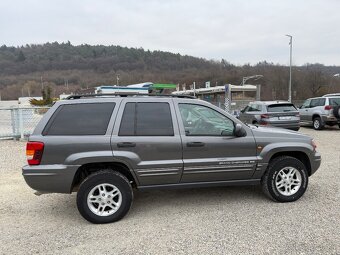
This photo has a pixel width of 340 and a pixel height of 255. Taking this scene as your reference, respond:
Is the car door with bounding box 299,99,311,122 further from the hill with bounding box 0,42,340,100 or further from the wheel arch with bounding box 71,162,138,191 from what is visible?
the hill with bounding box 0,42,340,100

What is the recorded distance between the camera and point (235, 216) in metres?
4.38

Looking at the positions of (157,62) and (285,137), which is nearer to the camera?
(285,137)

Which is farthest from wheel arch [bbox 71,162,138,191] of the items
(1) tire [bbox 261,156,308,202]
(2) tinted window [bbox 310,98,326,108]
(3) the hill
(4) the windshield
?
(3) the hill

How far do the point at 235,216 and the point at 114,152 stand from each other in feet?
6.39

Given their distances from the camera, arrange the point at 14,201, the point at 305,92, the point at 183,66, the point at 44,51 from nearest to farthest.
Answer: the point at 14,201, the point at 305,92, the point at 183,66, the point at 44,51

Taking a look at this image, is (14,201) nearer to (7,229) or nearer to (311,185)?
(7,229)

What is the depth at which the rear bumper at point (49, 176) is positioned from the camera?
4.09 metres

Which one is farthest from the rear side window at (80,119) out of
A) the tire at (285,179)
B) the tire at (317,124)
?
the tire at (317,124)

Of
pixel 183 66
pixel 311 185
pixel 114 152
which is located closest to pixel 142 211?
pixel 114 152

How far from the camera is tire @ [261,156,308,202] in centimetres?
483

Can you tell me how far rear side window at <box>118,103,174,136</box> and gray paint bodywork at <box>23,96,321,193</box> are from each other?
0.07m

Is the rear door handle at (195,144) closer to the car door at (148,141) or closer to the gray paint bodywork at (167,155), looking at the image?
the gray paint bodywork at (167,155)

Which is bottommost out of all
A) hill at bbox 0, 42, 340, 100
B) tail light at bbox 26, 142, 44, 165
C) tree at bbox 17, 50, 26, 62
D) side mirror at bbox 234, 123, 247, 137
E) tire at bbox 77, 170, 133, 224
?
tire at bbox 77, 170, 133, 224

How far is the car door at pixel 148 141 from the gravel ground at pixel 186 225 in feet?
2.24
